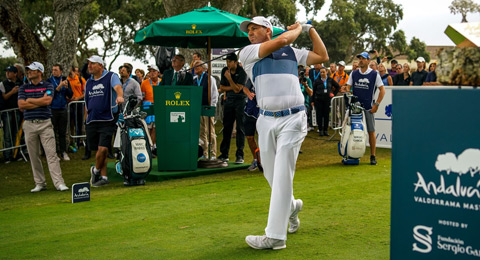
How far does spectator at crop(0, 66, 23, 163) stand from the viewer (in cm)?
1454

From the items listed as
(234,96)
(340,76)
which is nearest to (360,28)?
(340,76)

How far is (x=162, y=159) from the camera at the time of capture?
11.7 meters

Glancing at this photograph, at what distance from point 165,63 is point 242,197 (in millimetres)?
7458

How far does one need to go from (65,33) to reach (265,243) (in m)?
12.2

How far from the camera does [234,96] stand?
41.5ft

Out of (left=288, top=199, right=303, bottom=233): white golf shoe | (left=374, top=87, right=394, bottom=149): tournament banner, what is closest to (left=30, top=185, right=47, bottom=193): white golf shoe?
(left=288, top=199, right=303, bottom=233): white golf shoe

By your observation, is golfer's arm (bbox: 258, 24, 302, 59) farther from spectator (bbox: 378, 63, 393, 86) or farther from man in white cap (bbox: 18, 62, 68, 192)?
spectator (bbox: 378, 63, 393, 86)

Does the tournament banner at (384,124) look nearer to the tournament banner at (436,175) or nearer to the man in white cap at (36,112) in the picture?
the man in white cap at (36,112)

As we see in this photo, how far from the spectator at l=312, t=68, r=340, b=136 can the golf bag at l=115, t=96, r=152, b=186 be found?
9.00m

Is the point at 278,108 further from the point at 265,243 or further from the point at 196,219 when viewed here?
the point at 196,219

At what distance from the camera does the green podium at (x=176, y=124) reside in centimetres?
1154

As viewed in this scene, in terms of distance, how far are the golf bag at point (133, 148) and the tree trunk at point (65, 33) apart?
6.28 m

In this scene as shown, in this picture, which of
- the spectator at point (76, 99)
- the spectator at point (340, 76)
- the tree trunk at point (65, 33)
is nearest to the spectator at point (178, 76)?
the spectator at point (76, 99)

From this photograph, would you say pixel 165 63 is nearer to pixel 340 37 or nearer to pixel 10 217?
pixel 10 217
